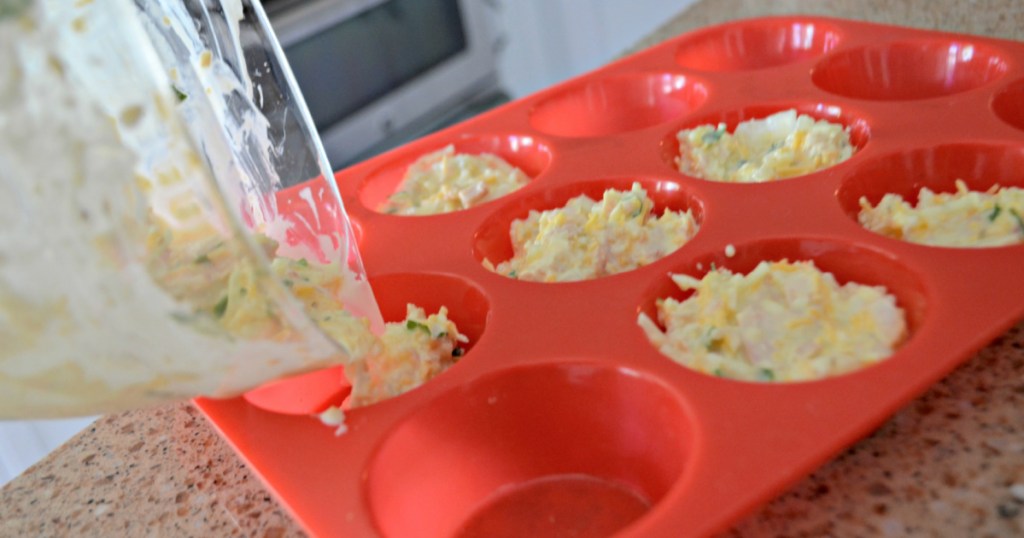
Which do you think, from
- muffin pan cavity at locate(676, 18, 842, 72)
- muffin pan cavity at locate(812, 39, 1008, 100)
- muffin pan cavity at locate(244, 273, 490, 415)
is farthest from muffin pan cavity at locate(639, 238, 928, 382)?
muffin pan cavity at locate(676, 18, 842, 72)

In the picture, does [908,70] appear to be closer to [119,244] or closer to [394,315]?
[394,315]

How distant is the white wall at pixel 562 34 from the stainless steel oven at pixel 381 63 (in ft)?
0.63

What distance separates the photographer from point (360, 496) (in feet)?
2.63

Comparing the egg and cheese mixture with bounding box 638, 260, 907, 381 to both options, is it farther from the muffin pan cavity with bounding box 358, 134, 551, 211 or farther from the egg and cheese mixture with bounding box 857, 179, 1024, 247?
the muffin pan cavity with bounding box 358, 134, 551, 211

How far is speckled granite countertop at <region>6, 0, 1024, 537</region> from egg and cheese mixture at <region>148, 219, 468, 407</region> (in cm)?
17

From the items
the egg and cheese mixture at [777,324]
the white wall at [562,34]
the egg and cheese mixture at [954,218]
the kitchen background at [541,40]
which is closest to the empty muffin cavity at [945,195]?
the egg and cheese mixture at [954,218]

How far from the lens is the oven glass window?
7.53 ft

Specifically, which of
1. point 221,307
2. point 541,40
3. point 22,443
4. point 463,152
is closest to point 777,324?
point 221,307

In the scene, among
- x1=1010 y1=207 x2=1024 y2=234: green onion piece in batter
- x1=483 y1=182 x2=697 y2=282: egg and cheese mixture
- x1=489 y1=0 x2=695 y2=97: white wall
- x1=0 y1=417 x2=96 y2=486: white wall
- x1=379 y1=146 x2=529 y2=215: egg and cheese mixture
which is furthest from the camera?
x1=489 y1=0 x2=695 y2=97: white wall

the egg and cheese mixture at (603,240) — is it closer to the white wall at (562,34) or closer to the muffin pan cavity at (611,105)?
the muffin pan cavity at (611,105)

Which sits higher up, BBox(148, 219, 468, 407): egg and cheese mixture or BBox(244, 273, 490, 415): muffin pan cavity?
BBox(148, 219, 468, 407): egg and cheese mixture

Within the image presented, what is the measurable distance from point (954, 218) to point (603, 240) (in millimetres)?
434

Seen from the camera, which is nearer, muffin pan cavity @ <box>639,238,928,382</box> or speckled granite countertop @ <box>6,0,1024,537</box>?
speckled granite countertop @ <box>6,0,1024,537</box>

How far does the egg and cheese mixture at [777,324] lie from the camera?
90 centimetres
